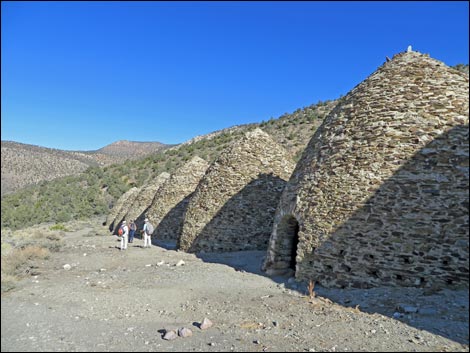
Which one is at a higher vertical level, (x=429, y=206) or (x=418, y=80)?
(x=418, y=80)

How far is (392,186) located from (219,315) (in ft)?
13.6

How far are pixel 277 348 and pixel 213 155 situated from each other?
32884 millimetres

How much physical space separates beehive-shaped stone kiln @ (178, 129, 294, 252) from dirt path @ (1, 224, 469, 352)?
3209mm

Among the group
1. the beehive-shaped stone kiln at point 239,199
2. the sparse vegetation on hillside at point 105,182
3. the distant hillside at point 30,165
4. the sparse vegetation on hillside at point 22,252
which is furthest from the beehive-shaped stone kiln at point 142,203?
the distant hillside at point 30,165

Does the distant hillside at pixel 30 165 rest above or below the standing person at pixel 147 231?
above

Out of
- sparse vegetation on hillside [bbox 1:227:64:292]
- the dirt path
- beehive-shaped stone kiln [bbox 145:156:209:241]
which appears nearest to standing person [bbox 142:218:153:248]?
beehive-shaped stone kiln [bbox 145:156:209:241]

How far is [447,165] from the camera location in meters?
6.76

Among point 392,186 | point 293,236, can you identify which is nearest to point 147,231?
point 293,236

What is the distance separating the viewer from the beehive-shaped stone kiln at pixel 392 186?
21.7 ft

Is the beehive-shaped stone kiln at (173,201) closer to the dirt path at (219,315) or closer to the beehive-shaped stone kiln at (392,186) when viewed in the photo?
the dirt path at (219,315)

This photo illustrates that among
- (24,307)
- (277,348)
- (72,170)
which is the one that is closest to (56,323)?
(24,307)

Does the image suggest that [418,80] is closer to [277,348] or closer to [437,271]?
[437,271]

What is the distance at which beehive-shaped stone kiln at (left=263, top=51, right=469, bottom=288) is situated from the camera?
6613mm

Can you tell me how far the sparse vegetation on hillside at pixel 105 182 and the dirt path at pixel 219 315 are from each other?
1.53m
